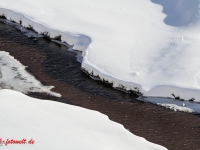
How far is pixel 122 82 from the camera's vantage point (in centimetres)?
1761

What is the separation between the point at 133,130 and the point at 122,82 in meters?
3.19

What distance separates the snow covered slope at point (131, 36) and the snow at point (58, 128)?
4.21m

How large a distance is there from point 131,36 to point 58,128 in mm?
9382

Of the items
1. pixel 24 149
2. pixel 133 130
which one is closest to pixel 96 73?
pixel 133 130

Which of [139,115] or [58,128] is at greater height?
[139,115]

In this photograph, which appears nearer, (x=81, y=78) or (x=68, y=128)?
(x=68, y=128)

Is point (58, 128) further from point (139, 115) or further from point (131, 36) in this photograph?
point (131, 36)

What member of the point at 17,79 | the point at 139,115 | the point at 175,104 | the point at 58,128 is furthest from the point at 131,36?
the point at 58,128

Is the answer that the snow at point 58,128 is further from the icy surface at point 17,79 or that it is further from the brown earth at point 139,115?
the icy surface at point 17,79

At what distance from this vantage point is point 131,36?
20.8 meters

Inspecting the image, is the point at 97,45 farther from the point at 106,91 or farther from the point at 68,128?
the point at 68,128

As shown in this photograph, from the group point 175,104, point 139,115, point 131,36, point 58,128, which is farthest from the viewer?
point 131,36

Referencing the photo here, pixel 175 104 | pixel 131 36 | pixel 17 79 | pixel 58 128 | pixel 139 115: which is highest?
pixel 131 36

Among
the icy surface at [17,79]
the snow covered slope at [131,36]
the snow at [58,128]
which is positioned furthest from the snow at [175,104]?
the icy surface at [17,79]
